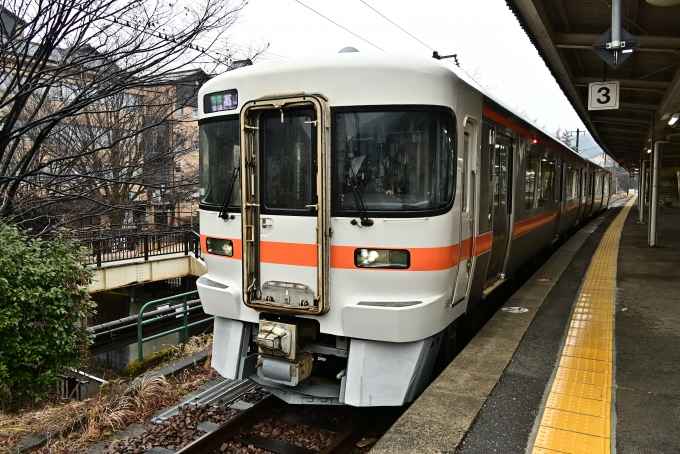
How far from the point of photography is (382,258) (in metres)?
4.14

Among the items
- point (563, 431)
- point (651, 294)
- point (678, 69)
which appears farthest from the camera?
point (678, 69)

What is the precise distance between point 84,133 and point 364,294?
12.2 metres

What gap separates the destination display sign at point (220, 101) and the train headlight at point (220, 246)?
3.96 feet

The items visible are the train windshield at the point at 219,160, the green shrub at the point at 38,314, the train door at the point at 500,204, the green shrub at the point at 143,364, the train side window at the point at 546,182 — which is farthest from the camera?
the train side window at the point at 546,182

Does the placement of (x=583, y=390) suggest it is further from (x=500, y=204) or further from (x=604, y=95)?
(x=604, y=95)

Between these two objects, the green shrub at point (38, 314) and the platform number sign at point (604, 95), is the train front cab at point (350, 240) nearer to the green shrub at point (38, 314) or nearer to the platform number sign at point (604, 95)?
the green shrub at point (38, 314)

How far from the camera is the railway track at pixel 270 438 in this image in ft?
13.7

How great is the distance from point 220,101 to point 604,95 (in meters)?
7.37

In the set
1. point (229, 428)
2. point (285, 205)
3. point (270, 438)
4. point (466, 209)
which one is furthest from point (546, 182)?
point (229, 428)

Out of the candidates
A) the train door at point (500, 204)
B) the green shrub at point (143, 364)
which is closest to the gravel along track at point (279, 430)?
the train door at point (500, 204)

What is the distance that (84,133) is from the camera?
45.2ft

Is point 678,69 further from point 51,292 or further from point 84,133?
point 84,133

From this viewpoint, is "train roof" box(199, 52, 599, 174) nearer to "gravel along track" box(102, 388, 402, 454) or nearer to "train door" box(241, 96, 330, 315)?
"train door" box(241, 96, 330, 315)

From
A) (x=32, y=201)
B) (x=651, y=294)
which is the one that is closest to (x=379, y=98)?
(x=651, y=294)
